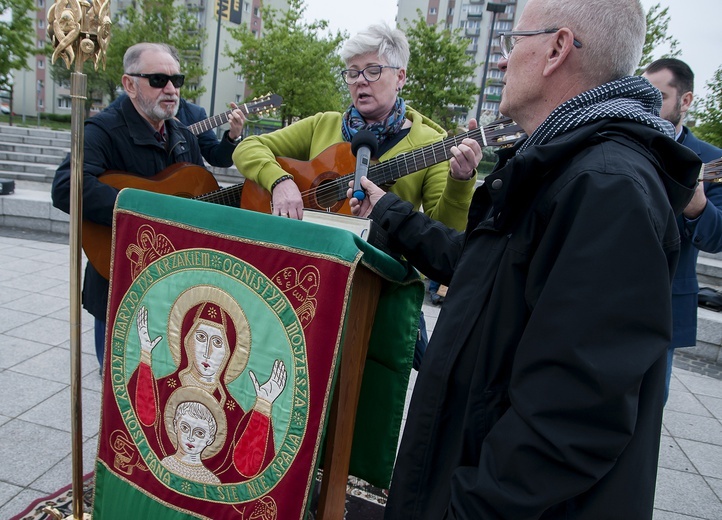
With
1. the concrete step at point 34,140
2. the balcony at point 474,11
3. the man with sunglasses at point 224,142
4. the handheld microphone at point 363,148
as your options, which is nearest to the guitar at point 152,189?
the man with sunglasses at point 224,142

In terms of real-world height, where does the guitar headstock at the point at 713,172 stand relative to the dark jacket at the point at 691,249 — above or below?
above

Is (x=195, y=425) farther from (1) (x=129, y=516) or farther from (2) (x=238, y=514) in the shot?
(1) (x=129, y=516)

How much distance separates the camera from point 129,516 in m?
1.79

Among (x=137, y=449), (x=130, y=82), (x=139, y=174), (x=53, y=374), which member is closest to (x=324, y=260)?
(x=137, y=449)

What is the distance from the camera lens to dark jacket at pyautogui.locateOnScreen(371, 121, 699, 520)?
0.98m

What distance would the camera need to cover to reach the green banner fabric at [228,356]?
4.92 ft

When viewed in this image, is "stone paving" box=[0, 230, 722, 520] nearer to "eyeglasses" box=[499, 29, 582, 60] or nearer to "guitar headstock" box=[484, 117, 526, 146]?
"guitar headstock" box=[484, 117, 526, 146]

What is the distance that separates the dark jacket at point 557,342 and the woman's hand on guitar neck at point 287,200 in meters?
1.10

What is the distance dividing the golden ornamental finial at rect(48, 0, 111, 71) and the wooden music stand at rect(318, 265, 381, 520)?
1102mm

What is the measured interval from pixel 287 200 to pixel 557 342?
1.52 metres

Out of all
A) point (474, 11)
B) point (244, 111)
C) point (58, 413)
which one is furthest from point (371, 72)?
point (474, 11)

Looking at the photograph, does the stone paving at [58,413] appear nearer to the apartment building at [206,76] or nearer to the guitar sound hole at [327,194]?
the guitar sound hole at [327,194]

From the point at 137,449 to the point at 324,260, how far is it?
3.13ft

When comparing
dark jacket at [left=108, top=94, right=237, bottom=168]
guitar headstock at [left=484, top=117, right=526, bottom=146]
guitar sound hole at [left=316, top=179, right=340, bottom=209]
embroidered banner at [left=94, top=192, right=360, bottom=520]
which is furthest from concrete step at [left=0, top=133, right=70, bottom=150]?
embroidered banner at [left=94, top=192, right=360, bottom=520]
